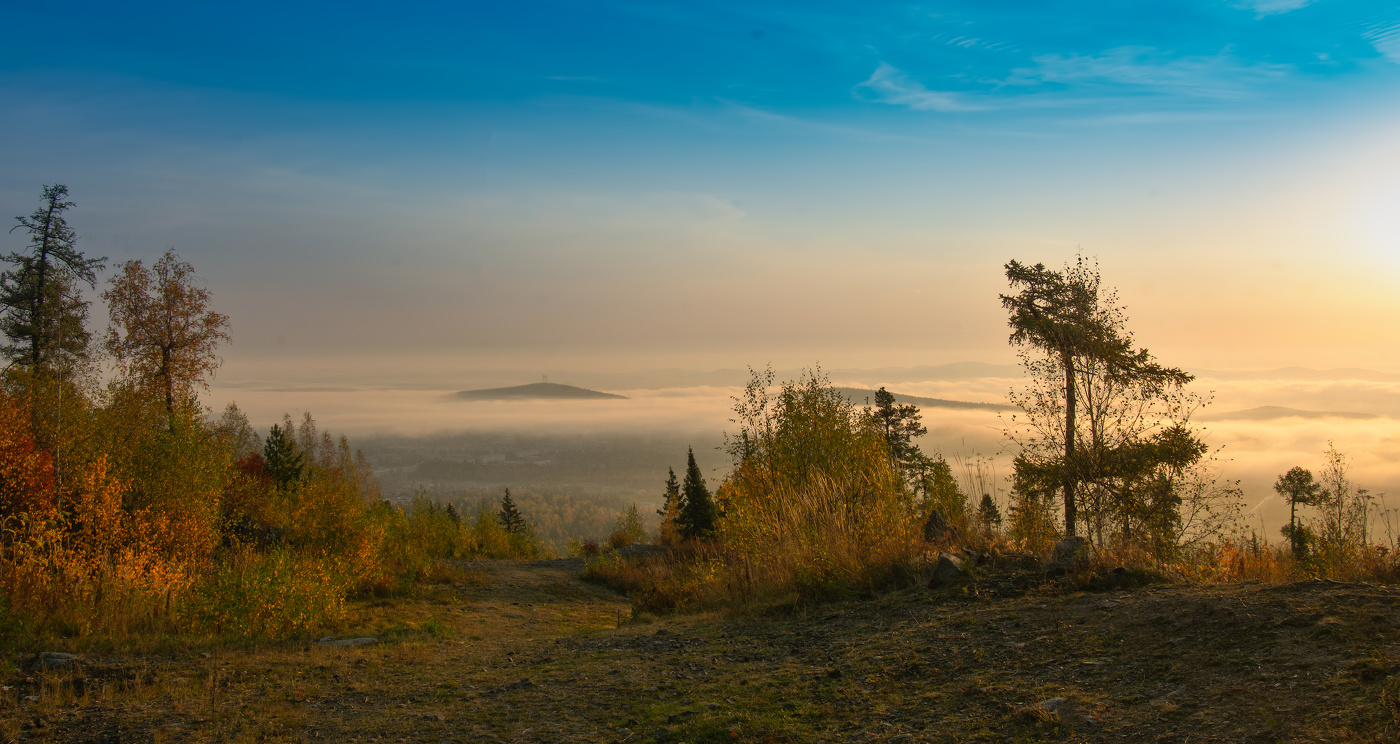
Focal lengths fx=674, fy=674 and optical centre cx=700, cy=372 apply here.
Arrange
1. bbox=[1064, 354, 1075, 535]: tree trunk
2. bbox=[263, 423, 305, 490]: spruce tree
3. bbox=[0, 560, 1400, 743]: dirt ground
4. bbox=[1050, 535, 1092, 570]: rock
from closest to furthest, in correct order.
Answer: bbox=[0, 560, 1400, 743]: dirt ground
bbox=[1050, 535, 1092, 570]: rock
bbox=[1064, 354, 1075, 535]: tree trunk
bbox=[263, 423, 305, 490]: spruce tree

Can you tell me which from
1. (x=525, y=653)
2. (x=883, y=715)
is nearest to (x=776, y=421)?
(x=525, y=653)

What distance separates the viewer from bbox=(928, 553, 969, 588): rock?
898cm

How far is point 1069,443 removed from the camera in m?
19.4

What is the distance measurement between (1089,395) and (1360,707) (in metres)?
16.4

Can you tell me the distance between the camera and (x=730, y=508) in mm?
13242

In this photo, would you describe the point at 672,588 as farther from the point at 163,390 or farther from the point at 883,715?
the point at 163,390

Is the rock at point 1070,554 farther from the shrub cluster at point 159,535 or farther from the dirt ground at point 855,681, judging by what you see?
the shrub cluster at point 159,535

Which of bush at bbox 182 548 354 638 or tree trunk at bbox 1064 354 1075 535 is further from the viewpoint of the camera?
tree trunk at bbox 1064 354 1075 535

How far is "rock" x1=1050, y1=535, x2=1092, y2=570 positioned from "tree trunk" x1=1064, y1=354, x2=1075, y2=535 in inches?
392

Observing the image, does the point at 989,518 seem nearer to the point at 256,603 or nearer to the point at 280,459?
the point at 256,603

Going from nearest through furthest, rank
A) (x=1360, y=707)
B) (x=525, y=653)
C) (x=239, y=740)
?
(x=1360, y=707), (x=239, y=740), (x=525, y=653)

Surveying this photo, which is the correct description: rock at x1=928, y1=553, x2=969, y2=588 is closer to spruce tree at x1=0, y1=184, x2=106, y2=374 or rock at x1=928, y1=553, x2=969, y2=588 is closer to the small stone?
the small stone

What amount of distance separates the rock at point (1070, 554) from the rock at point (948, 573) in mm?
1113

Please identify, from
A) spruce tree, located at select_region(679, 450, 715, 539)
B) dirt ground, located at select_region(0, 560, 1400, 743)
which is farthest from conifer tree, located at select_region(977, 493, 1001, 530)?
spruce tree, located at select_region(679, 450, 715, 539)
